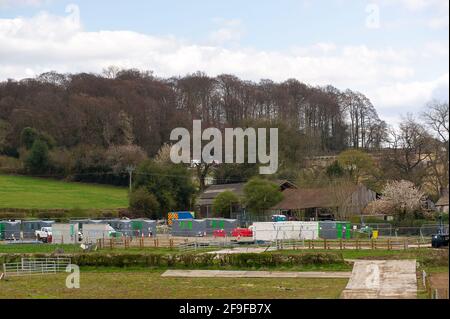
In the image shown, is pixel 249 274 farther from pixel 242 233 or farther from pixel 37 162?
pixel 37 162

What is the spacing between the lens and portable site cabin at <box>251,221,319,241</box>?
58.0 metres

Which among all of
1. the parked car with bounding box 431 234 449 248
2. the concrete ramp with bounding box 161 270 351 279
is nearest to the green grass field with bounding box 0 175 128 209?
the parked car with bounding box 431 234 449 248

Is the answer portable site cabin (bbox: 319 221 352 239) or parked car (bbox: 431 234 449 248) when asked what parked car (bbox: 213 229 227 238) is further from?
parked car (bbox: 431 234 449 248)

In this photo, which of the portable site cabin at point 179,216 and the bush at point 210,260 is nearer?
the bush at point 210,260

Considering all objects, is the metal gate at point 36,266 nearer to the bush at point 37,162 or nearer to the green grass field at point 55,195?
the green grass field at point 55,195

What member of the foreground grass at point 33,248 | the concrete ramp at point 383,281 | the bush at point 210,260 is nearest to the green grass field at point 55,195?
the foreground grass at point 33,248

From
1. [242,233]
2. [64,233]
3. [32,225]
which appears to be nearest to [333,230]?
[242,233]

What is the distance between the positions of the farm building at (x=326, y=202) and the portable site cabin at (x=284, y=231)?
47.0ft

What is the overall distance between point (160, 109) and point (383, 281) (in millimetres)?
93871

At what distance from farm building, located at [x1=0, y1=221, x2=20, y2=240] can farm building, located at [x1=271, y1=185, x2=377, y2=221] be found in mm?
25493

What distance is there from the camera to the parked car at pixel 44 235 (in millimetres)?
63438

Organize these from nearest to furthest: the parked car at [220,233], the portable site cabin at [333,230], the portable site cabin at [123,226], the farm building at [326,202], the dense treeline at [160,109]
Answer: the portable site cabin at [333,230] → the parked car at [220,233] → the portable site cabin at [123,226] → the farm building at [326,202] → the dense treeline at [160,109]

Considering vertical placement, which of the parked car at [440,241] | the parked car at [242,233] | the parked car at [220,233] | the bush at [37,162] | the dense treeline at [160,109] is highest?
the dense treeline at [160,109]
